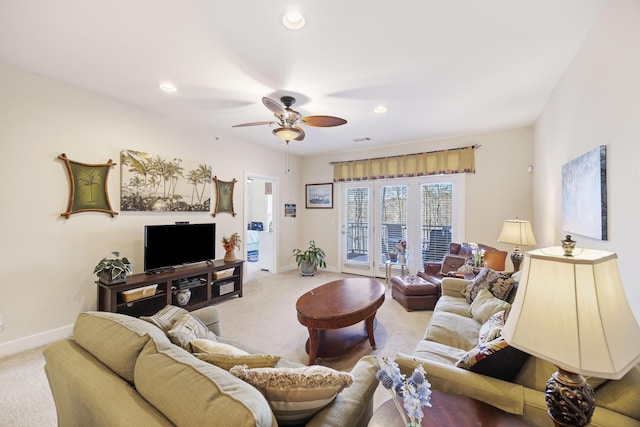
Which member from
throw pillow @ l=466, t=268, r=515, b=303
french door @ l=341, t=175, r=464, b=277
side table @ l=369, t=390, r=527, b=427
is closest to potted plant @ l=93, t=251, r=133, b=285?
side table @ l=369, t=390, r=527, b=427

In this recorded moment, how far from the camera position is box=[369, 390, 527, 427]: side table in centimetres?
99

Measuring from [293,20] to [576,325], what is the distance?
2.17 metres

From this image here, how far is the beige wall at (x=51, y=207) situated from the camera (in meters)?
2.48

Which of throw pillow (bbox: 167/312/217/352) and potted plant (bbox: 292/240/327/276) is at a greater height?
throw pillow (bbox: 167/312/217/352)

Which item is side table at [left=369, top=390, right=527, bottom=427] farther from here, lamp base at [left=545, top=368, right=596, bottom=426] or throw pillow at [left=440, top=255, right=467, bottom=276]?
throw pillow at [left=440, top=255, right=467, bottom=276]

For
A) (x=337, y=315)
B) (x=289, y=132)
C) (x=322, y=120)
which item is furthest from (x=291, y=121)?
(x=337, y=315)

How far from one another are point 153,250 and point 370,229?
12.4ft

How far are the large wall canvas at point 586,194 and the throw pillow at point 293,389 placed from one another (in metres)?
1.95

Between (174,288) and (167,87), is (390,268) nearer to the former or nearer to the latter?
(174,288)

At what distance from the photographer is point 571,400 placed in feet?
2.71

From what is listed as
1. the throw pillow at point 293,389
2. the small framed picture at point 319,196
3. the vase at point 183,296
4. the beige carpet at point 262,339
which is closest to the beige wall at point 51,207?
the beige carpet at point 262,339

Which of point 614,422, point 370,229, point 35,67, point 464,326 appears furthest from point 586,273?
point 370,229

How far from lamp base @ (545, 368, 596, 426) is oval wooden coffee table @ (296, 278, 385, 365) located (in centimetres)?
159

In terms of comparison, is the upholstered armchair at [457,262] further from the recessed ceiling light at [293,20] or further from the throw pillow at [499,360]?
the recessed ceiling light at [293,20]
